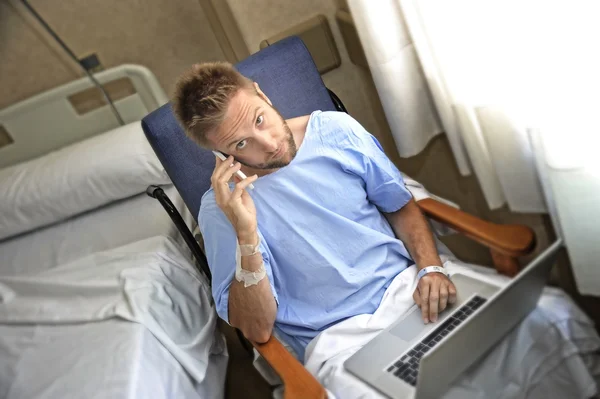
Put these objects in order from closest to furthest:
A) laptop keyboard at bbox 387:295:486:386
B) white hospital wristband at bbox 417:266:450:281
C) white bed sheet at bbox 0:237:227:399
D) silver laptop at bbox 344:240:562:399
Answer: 1. silver laptop at bbox 344:240:562:399
2. laptop keyboard at bbox 387:295:486:386
3. white hospital wristband at bbox 417:266:450:281
4. white bed sheet at bbox 0:237:227:399

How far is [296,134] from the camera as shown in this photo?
1.26m

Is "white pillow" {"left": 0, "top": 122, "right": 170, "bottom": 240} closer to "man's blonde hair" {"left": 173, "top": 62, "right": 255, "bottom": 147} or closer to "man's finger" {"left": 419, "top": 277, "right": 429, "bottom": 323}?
"man's blonde hair" {"left": 173, "top": 62, "right": 255, "bottom": 147}

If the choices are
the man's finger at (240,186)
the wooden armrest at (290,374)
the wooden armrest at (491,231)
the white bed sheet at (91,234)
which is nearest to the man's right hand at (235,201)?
the man's finger at (240,186)

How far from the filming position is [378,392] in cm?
100

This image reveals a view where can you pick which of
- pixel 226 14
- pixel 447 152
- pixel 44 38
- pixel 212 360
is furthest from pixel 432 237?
pixel 44 38

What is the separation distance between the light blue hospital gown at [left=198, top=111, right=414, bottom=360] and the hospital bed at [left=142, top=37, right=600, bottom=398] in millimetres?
130

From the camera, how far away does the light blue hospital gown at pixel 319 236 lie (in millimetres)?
1206

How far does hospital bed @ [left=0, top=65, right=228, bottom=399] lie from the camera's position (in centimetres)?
138

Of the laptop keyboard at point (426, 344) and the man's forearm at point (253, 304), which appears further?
the man's forearm at point (253, 304)

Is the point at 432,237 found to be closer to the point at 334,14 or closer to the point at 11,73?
the point at 334,14

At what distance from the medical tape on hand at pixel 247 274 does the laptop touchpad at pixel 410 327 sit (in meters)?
0.31

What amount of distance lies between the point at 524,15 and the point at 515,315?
1.81 ft

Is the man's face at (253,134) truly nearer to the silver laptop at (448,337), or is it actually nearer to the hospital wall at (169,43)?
the silver laptop at (448,337)

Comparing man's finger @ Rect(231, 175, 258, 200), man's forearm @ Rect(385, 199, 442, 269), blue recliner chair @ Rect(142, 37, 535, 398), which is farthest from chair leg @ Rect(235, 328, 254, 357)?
man's finger @ Rect(231, 175, 258, 200)
